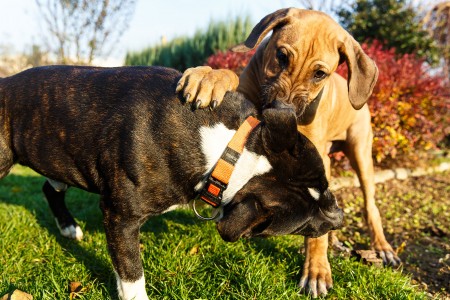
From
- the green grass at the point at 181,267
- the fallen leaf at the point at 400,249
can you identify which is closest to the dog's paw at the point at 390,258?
the fallen leaf at the point at 400,249

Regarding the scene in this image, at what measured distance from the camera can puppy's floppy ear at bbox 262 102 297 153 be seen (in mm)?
2562

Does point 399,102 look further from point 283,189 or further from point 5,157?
point 5,157

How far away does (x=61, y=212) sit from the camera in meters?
4.43

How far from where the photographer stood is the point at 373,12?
987cm

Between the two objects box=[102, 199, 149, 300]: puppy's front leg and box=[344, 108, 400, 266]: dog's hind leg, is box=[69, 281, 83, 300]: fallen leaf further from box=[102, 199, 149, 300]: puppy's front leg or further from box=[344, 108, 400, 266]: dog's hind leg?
box=[344, 108, 400, 266]: dog's hind leg

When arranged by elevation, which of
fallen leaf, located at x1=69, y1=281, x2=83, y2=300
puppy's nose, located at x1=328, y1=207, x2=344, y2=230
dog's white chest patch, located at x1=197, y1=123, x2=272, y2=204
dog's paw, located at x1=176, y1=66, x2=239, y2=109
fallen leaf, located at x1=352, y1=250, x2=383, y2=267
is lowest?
fallen leaf, located at x1=69, y1=281, x2=83, y2=300

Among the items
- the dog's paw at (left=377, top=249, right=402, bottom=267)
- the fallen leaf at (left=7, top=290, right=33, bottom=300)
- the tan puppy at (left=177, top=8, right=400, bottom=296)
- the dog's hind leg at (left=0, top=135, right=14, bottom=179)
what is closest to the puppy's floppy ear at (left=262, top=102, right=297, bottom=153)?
the tan puppy at (left=177, top=8, right=400, bottom=296)

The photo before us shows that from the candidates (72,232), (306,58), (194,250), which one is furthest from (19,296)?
(306,58)

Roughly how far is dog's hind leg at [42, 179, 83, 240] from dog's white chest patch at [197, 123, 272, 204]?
2.07m

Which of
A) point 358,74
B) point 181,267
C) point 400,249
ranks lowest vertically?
point 400,249

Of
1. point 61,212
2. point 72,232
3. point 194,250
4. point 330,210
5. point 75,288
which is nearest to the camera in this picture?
point 330,210

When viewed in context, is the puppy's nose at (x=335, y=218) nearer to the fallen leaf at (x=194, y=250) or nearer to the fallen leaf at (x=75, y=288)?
the fallen leaf at (x=194, y=250)

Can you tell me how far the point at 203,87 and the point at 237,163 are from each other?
0.65 meters

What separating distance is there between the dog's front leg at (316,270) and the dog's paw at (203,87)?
1509mm
